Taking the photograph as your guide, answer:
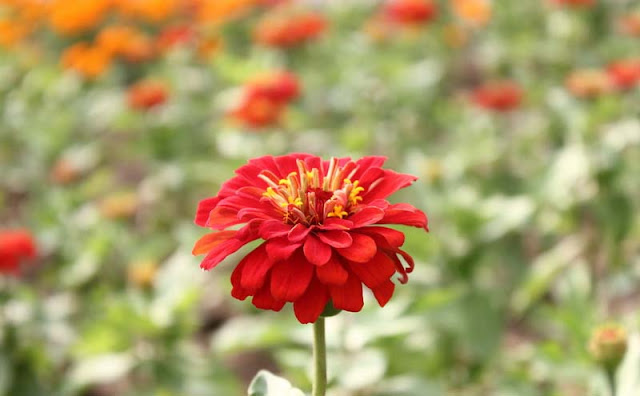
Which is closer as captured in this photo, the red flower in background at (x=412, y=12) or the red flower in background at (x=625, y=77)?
the red flower in background at (x=625, y=77)

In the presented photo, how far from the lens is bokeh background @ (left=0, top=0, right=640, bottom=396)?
1.38 m

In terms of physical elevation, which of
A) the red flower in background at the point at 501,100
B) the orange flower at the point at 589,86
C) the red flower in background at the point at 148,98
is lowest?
the orange flower at the point at 589,86

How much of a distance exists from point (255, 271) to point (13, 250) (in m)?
1.05

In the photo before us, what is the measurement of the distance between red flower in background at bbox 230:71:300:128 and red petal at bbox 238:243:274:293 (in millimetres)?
1229

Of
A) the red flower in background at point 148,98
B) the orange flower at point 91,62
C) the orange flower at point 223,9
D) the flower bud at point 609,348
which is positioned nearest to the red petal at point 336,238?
the flower bud at point 609,348

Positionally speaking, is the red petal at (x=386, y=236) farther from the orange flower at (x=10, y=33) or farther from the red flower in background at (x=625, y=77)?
the orange flower at (x=10, y=33)

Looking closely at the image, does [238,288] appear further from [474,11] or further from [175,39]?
[474,11]

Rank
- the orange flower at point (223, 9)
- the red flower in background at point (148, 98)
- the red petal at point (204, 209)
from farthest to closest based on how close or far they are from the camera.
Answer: the orange flower at point (223, 9) → the red flower in background at point (148, 98) → the red petal at point (204, 209)

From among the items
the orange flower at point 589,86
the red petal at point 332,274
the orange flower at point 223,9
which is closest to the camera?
the red petal at point 332,274

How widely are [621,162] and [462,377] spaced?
56 cm

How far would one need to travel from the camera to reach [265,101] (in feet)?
6.11

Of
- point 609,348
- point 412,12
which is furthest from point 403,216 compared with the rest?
point 412,12

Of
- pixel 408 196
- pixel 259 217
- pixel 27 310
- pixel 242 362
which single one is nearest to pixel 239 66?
pixel 408 196

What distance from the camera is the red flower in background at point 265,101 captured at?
1828 mm
